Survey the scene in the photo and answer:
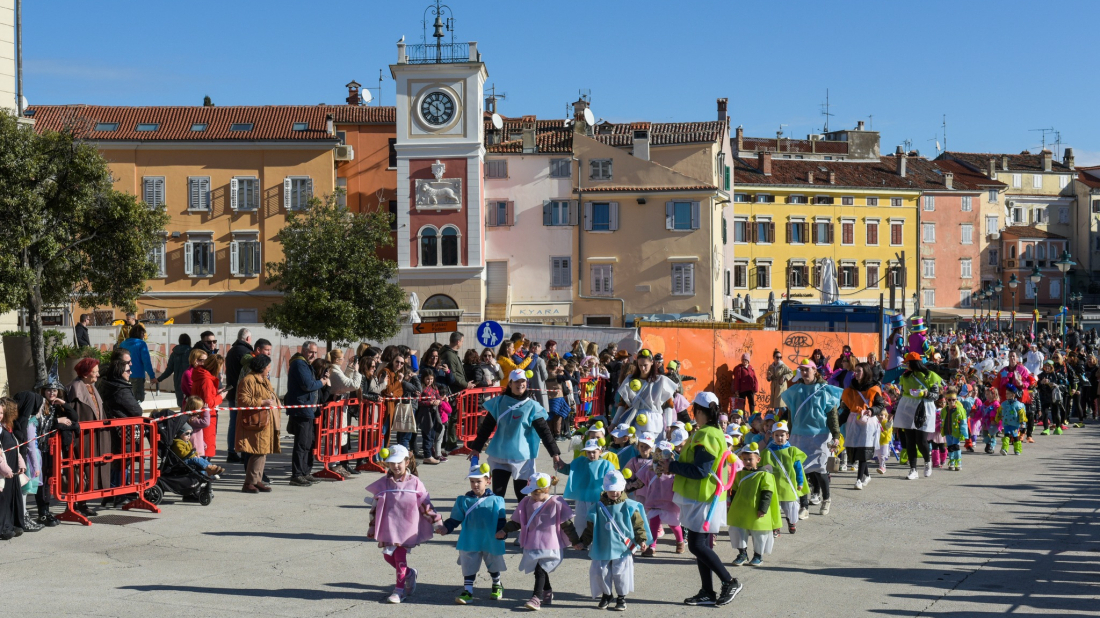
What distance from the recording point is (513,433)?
12.0 meters

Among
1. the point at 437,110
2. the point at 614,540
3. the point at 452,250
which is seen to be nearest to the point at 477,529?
the point at 614,540

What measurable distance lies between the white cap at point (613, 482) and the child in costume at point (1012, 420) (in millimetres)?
14291

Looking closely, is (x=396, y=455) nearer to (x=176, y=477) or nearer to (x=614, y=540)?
(x=614, y=540)

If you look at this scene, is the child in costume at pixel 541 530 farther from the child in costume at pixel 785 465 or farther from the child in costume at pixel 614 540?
the child in costume at pixel 785 465

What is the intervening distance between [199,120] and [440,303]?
1291 centimetres

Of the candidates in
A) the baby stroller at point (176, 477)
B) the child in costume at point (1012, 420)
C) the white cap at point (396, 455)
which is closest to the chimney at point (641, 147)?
the child in costume at point (1012, 420)

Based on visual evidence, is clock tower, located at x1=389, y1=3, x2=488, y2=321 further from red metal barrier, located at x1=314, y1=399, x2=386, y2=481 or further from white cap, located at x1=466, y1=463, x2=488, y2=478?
white cap, located at x1=466, y1=463, x2=488, y2=478

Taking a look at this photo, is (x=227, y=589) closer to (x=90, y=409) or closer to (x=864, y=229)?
(x=90, y=409)

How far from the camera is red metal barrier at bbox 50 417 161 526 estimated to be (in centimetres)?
1264

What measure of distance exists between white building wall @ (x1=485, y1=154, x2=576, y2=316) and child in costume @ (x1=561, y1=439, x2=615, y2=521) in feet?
145

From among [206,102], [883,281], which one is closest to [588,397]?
[206,102]

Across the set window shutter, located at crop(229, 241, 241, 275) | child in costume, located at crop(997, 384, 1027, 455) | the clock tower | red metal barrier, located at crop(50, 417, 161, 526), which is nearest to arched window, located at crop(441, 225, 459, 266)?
the clock tower

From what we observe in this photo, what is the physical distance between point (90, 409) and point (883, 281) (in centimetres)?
6807

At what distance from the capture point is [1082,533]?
536 inches
